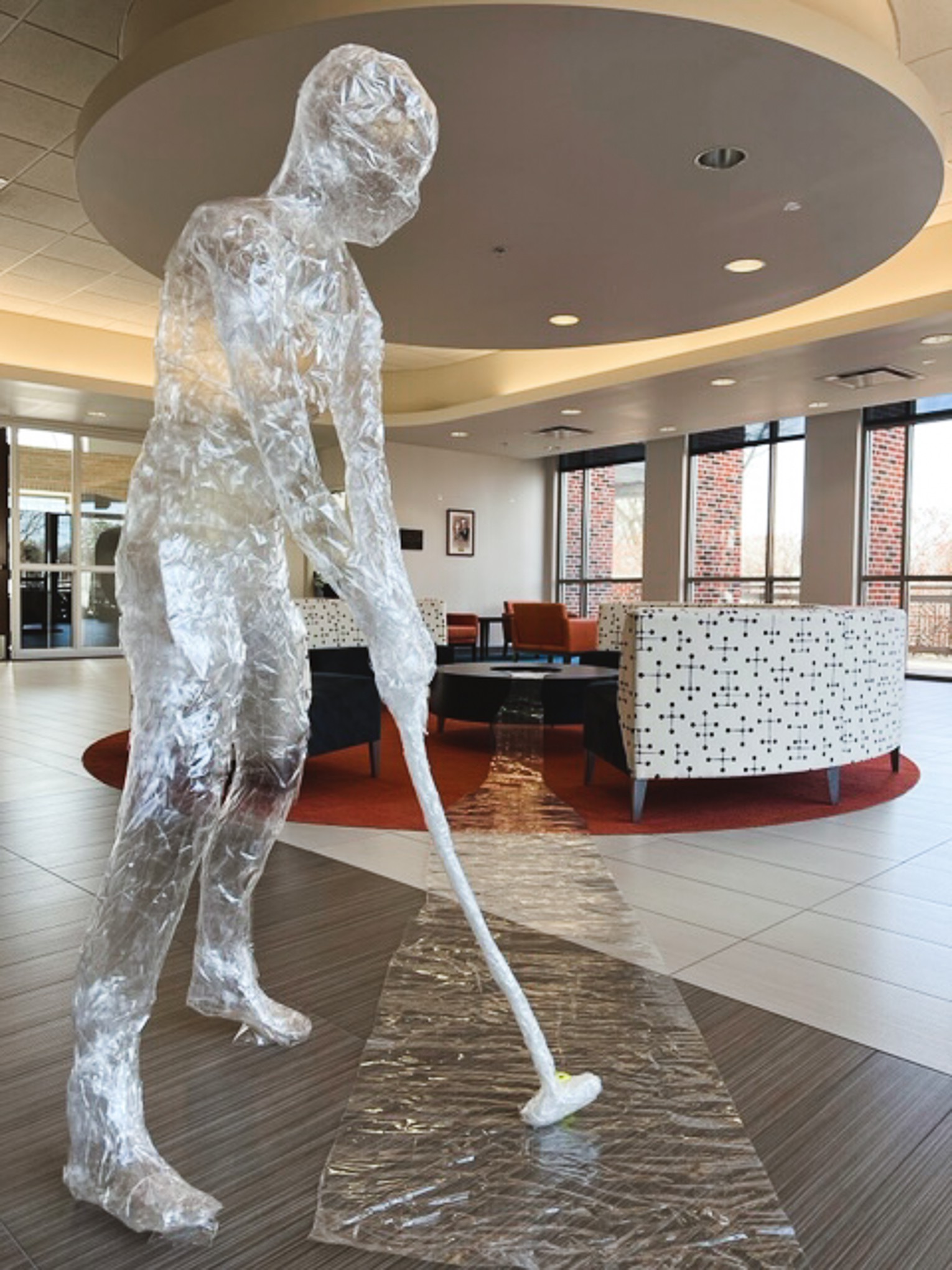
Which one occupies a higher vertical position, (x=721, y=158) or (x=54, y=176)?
(x=54, y=176)

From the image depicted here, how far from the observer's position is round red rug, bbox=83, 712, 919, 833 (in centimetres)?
392

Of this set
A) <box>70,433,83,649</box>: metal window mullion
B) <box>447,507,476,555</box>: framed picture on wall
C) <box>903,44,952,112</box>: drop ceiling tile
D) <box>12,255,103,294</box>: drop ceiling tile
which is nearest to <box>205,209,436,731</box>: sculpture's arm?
<box>903,44,952,112</box>: drop ceiling tile

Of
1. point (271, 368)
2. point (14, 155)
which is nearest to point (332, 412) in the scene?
point (271, 368)

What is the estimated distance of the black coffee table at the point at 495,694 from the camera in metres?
5.51

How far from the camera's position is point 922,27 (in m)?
4.46

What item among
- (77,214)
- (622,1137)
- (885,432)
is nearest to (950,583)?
(885,432)

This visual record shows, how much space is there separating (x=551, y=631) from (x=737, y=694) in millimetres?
6948

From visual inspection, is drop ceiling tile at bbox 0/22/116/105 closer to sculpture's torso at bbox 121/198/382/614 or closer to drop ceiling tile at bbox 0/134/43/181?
drop ceiling tile at bbox 0/134/43/181

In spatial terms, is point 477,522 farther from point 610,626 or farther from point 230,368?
point 230,368

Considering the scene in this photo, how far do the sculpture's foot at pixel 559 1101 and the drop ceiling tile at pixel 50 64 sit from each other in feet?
16.9

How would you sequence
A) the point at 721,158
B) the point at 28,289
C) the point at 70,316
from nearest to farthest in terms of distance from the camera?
the point at 721,158, the point at 28,289, the point at 70,316

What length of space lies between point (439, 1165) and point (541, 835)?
2169 mm

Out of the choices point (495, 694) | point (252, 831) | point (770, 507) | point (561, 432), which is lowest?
point (495, 694)

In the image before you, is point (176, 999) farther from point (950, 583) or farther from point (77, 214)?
point (950, 583)
